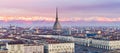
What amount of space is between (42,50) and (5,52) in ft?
40.4

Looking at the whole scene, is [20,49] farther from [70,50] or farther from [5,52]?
[70,50]

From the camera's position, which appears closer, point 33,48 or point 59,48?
point 33,48

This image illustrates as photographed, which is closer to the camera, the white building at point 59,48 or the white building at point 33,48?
the white building at point 33,48

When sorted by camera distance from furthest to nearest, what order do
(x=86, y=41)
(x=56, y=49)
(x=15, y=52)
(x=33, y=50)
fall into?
(x=86, y=41), (x=56, y=49), (x=33, y=50), (x=15, y=52)

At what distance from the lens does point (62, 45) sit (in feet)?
246

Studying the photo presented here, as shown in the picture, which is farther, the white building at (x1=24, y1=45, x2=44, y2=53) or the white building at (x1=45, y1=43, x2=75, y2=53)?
the white building at (x1=45, y1=43, x2=75, y2=53)

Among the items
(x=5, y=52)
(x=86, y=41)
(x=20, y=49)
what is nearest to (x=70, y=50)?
(x=20, y=49)

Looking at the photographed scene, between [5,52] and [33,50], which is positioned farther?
[33,50]

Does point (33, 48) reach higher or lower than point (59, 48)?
higher

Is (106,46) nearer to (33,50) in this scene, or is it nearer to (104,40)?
(104,40)

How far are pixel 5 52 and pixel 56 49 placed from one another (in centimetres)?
1684

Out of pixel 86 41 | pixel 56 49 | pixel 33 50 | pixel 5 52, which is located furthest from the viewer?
pixel 86 41

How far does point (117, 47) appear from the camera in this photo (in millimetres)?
88500

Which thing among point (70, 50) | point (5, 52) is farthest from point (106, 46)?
point (5, 52)
